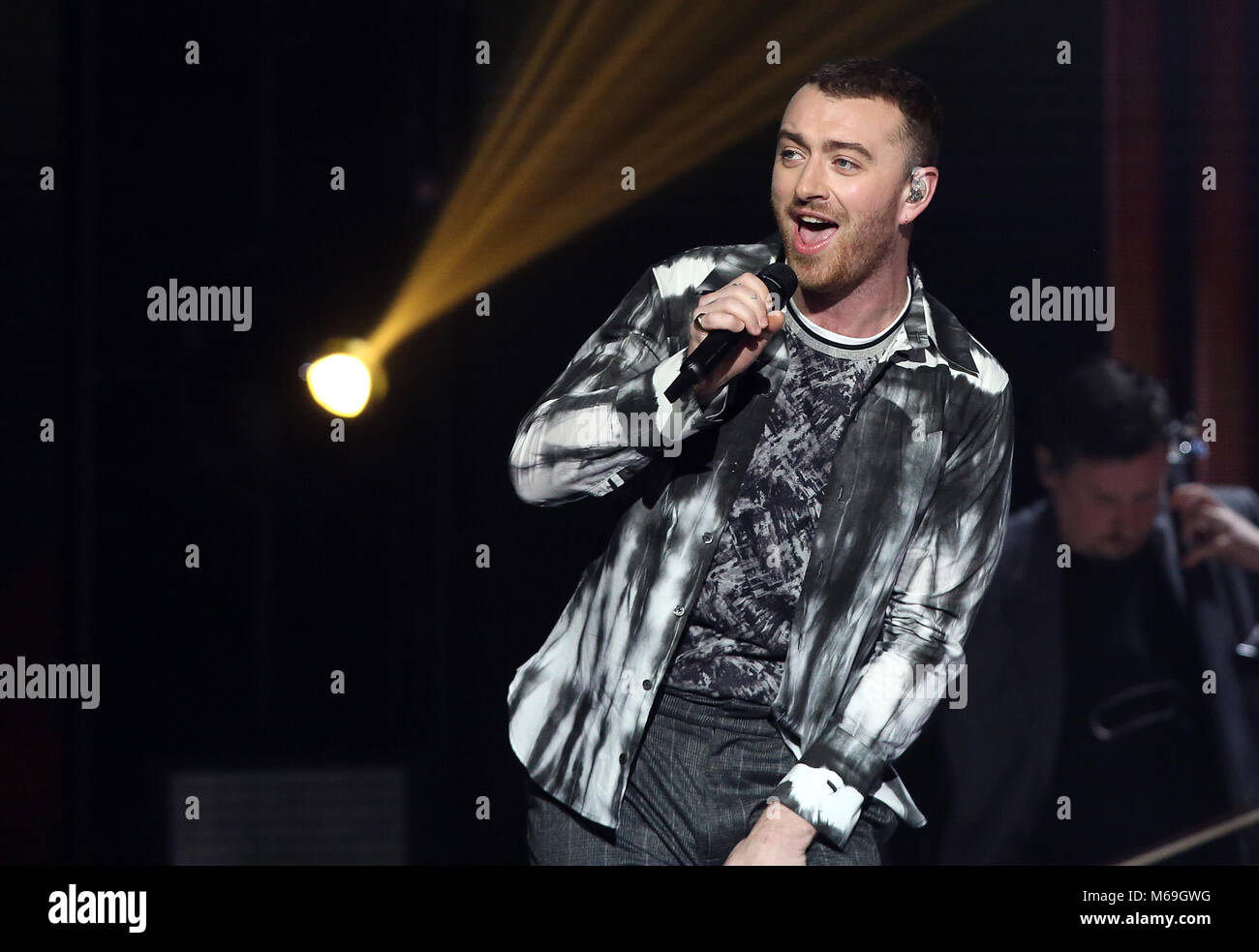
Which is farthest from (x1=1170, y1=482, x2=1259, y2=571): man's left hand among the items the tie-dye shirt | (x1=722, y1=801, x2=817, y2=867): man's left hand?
(x1=722, y1=801, x2=817, y2=867): man's left hand

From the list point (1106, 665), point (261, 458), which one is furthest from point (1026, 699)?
point (261, 458)

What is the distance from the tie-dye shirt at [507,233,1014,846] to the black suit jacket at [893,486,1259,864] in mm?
1094

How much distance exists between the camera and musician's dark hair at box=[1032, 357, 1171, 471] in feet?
13.1

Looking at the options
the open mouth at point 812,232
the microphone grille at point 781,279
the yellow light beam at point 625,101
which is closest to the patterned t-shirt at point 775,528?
the open mouth at point 812,232

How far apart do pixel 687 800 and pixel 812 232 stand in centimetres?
117

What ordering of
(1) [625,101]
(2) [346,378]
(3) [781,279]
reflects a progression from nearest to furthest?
(3) [781,279] → (1) [625,101] → (2) [346,378]

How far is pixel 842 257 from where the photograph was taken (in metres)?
2.94

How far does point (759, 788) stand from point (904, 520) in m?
0.61

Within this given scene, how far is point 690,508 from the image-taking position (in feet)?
9.29

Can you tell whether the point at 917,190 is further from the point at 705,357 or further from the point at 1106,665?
the point at 1106,665

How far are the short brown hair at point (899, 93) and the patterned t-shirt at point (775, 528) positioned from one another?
42 centimetres
